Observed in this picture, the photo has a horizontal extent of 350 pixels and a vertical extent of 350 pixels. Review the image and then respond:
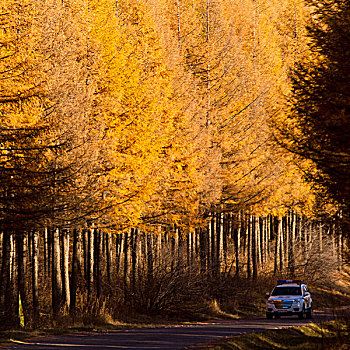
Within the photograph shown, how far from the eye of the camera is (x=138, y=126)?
886 inches

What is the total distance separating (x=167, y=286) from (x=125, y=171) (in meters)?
5.29

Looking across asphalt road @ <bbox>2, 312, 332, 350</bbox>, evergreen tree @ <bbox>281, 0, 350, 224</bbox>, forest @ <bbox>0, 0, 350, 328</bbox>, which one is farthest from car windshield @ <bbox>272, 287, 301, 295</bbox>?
evergreen tree @ <bbox>281, 0, 350, 224</bbox>

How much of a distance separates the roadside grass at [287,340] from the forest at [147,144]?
194 cm

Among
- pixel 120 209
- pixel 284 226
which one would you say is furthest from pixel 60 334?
pixel 284 226

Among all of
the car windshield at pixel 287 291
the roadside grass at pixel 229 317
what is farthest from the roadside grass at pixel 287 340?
the car windshield at pixel 287 291

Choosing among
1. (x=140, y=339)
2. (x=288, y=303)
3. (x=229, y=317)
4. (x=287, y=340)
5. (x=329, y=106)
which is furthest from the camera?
(x=229, y=317)

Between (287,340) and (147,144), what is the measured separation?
768 cm

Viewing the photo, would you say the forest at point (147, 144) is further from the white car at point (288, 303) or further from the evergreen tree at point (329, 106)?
the white car at point (288, 303)

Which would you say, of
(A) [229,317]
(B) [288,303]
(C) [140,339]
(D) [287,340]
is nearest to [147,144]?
(C) [140,339]

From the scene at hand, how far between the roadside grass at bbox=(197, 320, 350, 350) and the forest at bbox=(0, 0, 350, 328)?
1937mm

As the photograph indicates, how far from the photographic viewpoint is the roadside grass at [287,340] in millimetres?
15188

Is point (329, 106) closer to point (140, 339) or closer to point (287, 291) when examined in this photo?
point (140, 339)

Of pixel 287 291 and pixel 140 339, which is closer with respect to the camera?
pixel 140 339

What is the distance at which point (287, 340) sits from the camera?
18.9 metres
